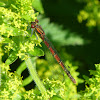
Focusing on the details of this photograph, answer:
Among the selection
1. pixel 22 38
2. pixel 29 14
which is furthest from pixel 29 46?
pixel 29 14

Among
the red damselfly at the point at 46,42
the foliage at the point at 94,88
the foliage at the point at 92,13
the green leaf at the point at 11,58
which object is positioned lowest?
the foliage at the point at 94,88

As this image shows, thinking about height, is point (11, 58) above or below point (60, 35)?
below

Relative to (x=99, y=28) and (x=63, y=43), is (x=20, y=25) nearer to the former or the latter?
(x=63, y=43)

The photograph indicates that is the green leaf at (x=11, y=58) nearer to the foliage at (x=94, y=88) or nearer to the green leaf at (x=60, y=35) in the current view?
the foliage at (x=94, y=88)

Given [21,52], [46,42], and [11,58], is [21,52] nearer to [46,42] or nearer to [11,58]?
[11,58]

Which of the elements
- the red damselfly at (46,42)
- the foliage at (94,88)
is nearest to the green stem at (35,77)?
the red damselfly at (46,42)

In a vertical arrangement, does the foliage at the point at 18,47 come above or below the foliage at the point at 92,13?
below

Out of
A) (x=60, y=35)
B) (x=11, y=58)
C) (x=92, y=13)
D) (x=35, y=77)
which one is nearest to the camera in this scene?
(x=11, y=58)

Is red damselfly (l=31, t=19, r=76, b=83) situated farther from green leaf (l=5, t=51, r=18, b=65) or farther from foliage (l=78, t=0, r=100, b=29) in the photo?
foliage (l=78, t=0, r=100, b=29)

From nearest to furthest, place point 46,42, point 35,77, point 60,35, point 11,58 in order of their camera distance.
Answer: point 11,58 < point 35,77 < point 46,42 < point 60,35

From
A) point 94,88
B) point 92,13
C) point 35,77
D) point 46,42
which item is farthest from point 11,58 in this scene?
point 92,13

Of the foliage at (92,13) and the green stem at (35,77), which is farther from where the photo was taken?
the foliage at (92,13)
